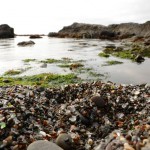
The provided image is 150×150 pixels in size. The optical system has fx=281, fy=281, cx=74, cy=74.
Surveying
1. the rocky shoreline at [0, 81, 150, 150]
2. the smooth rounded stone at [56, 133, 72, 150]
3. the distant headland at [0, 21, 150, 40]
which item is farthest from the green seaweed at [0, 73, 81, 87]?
the distant headland at [0, 21, 150, 40]

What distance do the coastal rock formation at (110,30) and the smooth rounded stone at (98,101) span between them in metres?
56.9

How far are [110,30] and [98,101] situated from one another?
285ft

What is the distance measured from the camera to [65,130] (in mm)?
9555

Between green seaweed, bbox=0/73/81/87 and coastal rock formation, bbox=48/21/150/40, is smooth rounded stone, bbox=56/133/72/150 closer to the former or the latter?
green seaweed, bbox=0/73/81/87

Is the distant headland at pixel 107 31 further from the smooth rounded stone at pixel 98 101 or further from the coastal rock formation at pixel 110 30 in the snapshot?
the smooth rounded stone at pixel 98 101

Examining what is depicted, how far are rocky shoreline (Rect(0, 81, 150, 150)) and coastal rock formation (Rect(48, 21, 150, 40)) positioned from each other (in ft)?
183

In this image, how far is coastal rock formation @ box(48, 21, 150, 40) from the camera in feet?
261

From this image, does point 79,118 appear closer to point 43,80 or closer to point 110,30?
point 43,80

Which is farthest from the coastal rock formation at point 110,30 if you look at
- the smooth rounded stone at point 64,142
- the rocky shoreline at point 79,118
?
the smooth rounded stone at point 64,142

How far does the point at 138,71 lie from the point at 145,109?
12.4 metres

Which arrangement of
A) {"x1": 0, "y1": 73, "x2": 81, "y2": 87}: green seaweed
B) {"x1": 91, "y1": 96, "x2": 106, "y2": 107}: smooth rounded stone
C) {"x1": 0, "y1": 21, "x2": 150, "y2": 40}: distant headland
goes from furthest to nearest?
{"x1": 0, "y1": 21, "x2": 150, "y2": 40}: distant headland < {"x1": 0, "y1": 73, "x2": 81, "y2": 87}: green seaweed < {"x1": 91, "y1": 96, "x2": 106, "y2": 107}: smooth rounded stone

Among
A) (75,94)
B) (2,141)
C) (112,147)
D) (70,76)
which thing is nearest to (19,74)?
(70,76)

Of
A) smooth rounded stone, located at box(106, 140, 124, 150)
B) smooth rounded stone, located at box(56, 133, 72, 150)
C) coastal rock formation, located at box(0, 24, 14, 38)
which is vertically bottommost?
coastal rock formation, located at box(0, 24, 14, 38)

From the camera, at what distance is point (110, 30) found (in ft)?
316
